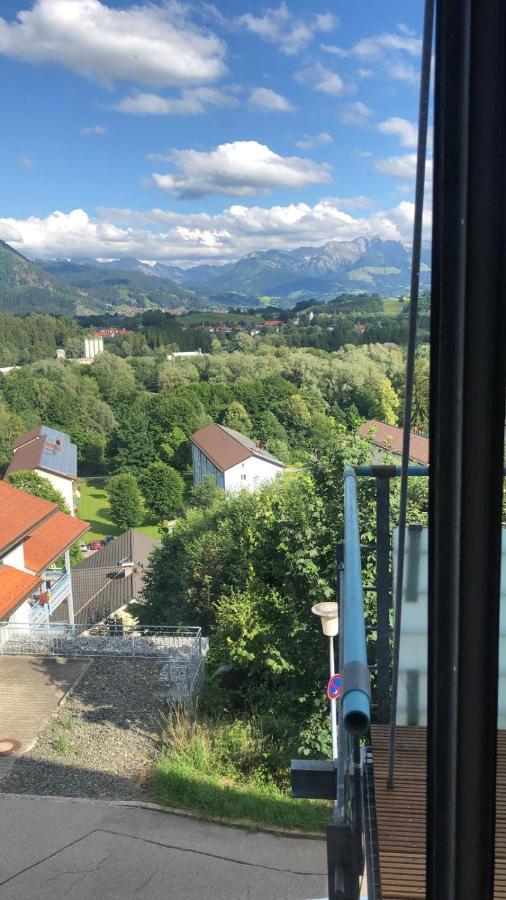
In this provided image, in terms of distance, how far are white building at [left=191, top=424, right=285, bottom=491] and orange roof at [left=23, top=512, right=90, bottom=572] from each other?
14.6 meters

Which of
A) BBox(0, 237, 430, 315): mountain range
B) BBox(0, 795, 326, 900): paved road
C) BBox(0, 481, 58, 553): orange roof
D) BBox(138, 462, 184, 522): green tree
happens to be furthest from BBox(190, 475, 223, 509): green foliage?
BBox(0, 237, 430, 315): mountain range

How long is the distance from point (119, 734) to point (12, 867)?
208cm

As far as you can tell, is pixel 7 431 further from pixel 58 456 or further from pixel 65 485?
pixel 65 485

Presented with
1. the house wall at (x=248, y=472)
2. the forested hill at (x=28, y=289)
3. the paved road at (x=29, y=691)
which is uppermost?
the forested hill at (x=28, y=289)

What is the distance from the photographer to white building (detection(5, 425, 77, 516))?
27609mm

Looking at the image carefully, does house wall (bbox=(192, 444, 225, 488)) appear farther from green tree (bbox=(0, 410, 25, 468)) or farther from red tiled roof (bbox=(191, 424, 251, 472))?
green tree (bbox=(0, 410, 25, 468))

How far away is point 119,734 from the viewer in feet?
20.3

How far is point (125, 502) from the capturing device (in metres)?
27.2

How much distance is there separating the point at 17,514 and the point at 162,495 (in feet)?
60.0

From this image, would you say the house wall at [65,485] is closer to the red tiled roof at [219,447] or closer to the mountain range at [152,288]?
the red tiled roof at [219,447]

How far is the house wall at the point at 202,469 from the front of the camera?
93.5 ft

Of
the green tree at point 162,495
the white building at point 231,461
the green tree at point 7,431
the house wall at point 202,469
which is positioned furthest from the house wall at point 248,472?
the green tree at point 7,431

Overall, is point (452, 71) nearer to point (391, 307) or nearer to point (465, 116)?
point (465, 116)

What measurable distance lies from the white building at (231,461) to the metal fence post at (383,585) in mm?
24226
